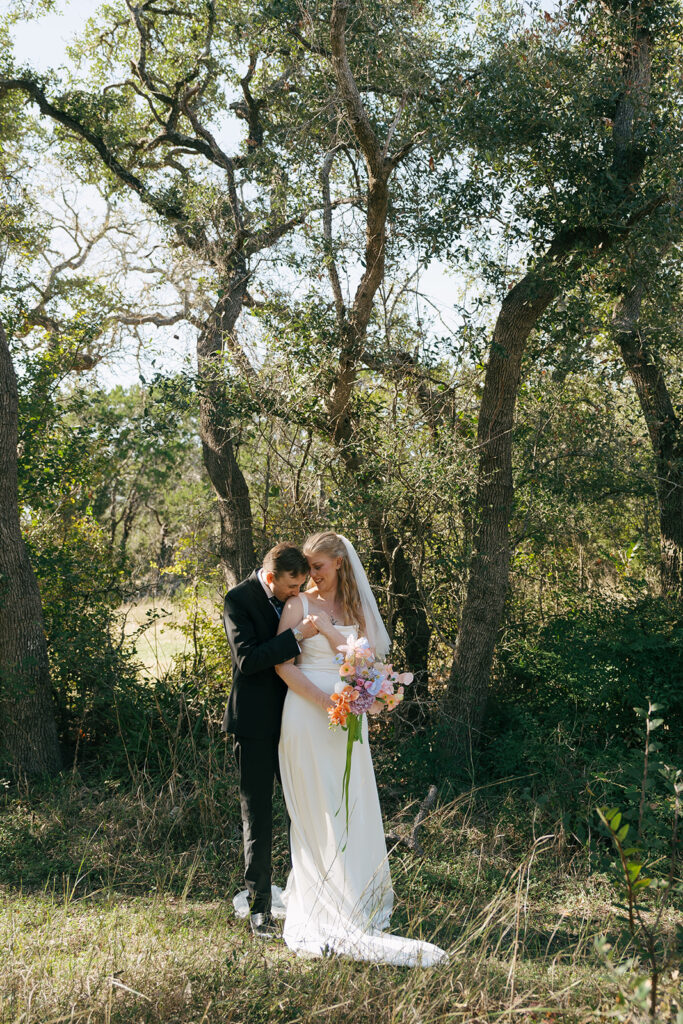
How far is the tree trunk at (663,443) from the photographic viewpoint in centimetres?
917

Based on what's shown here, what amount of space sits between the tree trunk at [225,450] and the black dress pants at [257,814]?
11.2 feet

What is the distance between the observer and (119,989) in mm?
3543

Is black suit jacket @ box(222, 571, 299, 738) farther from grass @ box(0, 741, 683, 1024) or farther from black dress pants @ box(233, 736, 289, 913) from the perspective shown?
grass @ box(0, 741, 683, 1024)

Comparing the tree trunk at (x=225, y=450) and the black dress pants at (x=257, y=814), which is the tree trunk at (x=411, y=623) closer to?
the tree trunk at (x=225, y=450)

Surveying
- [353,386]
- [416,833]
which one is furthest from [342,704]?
[353,386]

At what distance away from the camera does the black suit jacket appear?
15.6 feet

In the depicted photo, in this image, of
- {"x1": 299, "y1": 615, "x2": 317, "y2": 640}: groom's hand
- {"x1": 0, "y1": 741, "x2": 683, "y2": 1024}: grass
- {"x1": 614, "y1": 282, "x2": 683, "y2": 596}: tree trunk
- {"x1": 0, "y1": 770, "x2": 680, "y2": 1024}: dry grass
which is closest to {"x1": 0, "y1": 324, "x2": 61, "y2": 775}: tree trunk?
{"x1": 0, "y1": 741, "x2": 683, "y2": 1024}: grass

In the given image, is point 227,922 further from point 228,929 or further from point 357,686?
point 357,686

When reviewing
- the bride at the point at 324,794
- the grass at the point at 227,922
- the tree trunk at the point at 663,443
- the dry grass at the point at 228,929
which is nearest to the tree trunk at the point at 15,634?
the grass at the point at 227,922

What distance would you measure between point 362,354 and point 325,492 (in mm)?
1293

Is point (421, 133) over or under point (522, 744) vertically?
over

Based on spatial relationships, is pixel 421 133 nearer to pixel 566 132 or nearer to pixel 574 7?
pixel 566 132

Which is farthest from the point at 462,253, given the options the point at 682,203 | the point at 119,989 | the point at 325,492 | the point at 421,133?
the point at 119,989

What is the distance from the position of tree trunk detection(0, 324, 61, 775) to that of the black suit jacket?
118 inches
